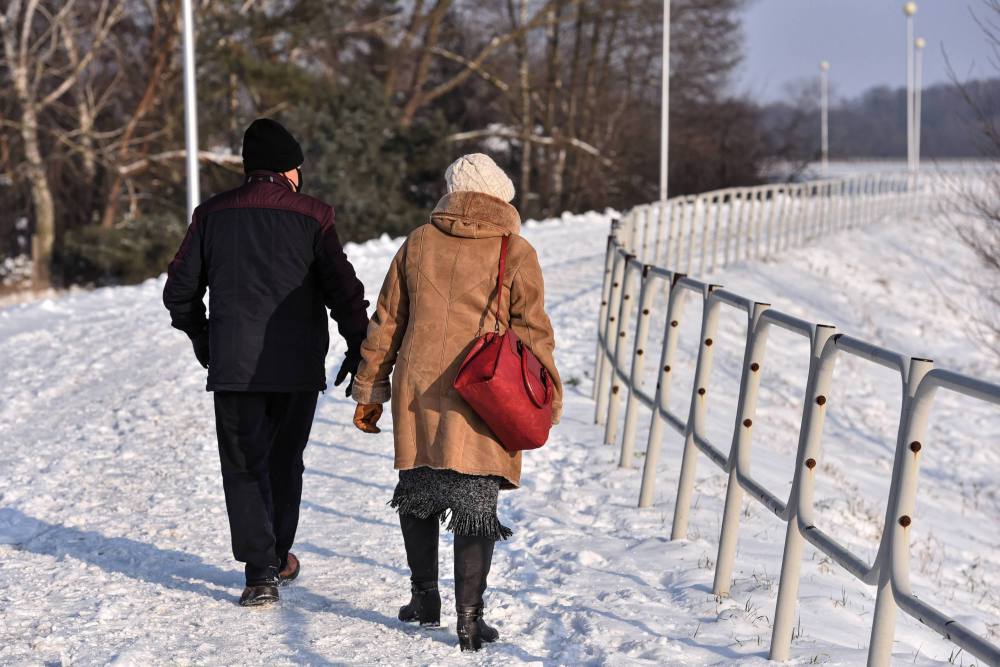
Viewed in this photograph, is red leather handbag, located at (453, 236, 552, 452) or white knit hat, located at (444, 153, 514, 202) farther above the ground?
white knit hat, located at (444, 153, 514, 202)

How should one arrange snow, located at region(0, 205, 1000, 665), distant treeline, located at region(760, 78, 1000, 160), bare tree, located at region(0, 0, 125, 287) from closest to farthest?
snow, located at region(0, 205, 1000, 665)
distant treeline, located at region(760, 78, 1000, 160)
bare tree, located at region(0, 0, 125, 287)

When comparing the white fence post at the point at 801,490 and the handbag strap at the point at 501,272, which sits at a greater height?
the handbag strap at the point at 501,272

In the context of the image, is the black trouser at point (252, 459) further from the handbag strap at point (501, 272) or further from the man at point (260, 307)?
the handbag strap at point (501, 272)

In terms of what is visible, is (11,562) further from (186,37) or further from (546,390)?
(186,37)

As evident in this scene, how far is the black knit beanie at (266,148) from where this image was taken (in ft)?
14.6

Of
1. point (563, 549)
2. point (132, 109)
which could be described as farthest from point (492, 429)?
point (132, 109)

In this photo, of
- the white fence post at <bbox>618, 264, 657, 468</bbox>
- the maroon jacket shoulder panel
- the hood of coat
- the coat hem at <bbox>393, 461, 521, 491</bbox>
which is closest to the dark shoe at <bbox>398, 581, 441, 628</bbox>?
the coat hem at <bbox>393, 461, 521, 491</bbox>

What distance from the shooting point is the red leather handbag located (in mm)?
3811

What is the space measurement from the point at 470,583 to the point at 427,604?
0.27 metres

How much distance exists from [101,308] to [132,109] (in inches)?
633

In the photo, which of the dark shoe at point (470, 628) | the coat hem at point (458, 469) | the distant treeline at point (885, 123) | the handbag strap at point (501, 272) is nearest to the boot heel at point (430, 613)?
the dark shoe at point (470, 628)

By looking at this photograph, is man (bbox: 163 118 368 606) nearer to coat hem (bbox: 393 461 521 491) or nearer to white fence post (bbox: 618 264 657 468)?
coat hem (bbox: 393 461 521 491)

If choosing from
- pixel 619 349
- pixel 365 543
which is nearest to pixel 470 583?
pixel 365 543

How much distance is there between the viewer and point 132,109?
28.7 m
